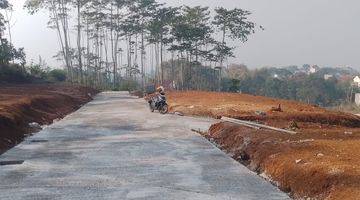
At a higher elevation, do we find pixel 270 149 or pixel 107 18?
pixel 107 18

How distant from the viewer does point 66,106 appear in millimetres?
25875

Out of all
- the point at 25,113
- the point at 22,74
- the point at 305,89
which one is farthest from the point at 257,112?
the point at 305,89

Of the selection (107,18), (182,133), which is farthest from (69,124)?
(107,18)

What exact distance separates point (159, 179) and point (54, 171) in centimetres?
240

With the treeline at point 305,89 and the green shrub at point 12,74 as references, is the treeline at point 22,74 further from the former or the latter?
the treeline at point 305,89

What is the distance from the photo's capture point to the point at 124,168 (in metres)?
10.2

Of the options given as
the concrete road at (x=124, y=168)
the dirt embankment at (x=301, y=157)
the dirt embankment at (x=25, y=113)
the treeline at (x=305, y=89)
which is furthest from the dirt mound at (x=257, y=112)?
the treeline at (x=305, y=89)

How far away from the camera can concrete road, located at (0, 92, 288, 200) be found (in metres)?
8.13

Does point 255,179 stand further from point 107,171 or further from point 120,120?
point 120,120

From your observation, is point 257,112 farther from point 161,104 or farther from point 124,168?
point 124,168

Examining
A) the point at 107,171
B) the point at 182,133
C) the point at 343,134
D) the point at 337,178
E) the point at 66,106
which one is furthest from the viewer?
the point at 66,106

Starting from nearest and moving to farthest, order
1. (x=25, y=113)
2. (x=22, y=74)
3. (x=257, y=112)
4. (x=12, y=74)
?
(x=25, y=113)
(x=257, y=112)
(x=12, y=74)
(x=22, y=74)

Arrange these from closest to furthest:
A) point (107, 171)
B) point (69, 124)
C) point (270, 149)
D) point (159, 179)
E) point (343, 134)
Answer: point (159, 179) → point (107, 171) → point (270, 149) → point (343, 134) → point (69, 124)

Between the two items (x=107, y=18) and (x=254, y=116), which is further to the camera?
(x=107, y=18)
